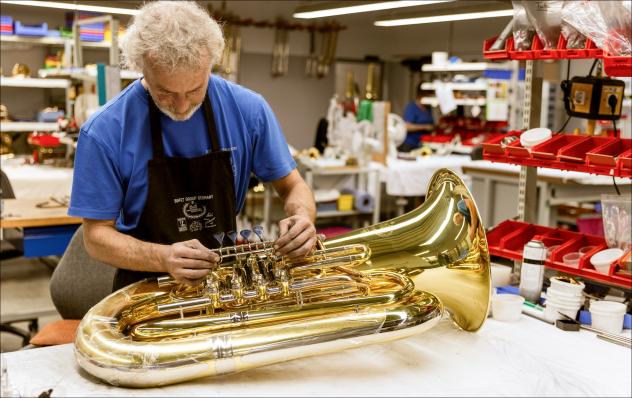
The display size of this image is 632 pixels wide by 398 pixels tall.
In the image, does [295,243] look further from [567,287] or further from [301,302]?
[567,287]

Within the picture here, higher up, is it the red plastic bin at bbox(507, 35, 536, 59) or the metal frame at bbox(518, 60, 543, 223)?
the red plastic bin at bbox(507, 35, 536, 59)

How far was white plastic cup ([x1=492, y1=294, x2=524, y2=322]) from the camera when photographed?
1904 millimetres

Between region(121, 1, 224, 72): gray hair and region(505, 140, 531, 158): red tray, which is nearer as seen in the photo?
region(121, 1, 224, 72): gray hair

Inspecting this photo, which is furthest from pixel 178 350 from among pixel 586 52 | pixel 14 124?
pixel 14 124

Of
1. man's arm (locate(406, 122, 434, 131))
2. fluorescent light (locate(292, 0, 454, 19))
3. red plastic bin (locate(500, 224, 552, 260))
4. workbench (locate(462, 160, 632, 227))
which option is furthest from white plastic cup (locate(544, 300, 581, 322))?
man's arm (locate(406, 122, 434, 131))

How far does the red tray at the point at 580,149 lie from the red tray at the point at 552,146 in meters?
0.02

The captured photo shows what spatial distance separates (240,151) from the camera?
76.0 inches

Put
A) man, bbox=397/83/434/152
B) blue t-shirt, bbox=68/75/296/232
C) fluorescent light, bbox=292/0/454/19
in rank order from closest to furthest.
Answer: blue t-shirt, bbox=68/75/296/232 < fluorescent light, bbox=292/0/454/19 < man, bbox=397/83/434/152

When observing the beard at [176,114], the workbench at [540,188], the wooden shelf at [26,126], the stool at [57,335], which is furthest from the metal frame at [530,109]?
the wooden shelf at [26,126]

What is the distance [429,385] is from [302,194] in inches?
29.2

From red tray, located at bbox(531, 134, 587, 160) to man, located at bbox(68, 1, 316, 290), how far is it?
0.79m

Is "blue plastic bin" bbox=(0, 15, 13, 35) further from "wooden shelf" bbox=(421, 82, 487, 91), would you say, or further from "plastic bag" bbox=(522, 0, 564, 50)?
"plastic bag" bbox=(522, 0, 564, 50)

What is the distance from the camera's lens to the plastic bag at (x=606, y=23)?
1.83m

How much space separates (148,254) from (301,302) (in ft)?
1.32
